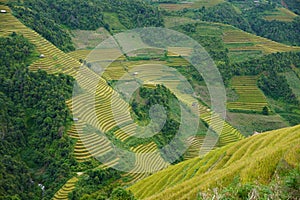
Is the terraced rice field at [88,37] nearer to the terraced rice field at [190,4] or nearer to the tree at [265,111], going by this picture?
the terraced rice field at [190,4]

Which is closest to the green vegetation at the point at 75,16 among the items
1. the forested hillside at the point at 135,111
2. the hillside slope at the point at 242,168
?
the forested hillside at the point at 135,111

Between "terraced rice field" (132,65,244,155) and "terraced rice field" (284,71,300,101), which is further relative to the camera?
"terraced rice field" (284,71,300,101)

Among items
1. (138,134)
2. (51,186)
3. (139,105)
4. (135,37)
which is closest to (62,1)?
(135,37)

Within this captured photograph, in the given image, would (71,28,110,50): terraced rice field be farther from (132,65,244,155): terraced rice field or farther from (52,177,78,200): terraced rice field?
(52,177,78,200): terraced rice field

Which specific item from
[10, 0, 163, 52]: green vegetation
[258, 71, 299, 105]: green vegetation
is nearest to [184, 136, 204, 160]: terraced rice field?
[258, 71, 299, 105]: green vegetation

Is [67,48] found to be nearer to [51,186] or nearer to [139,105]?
[139,105]

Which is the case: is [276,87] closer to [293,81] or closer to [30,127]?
[293,81]
